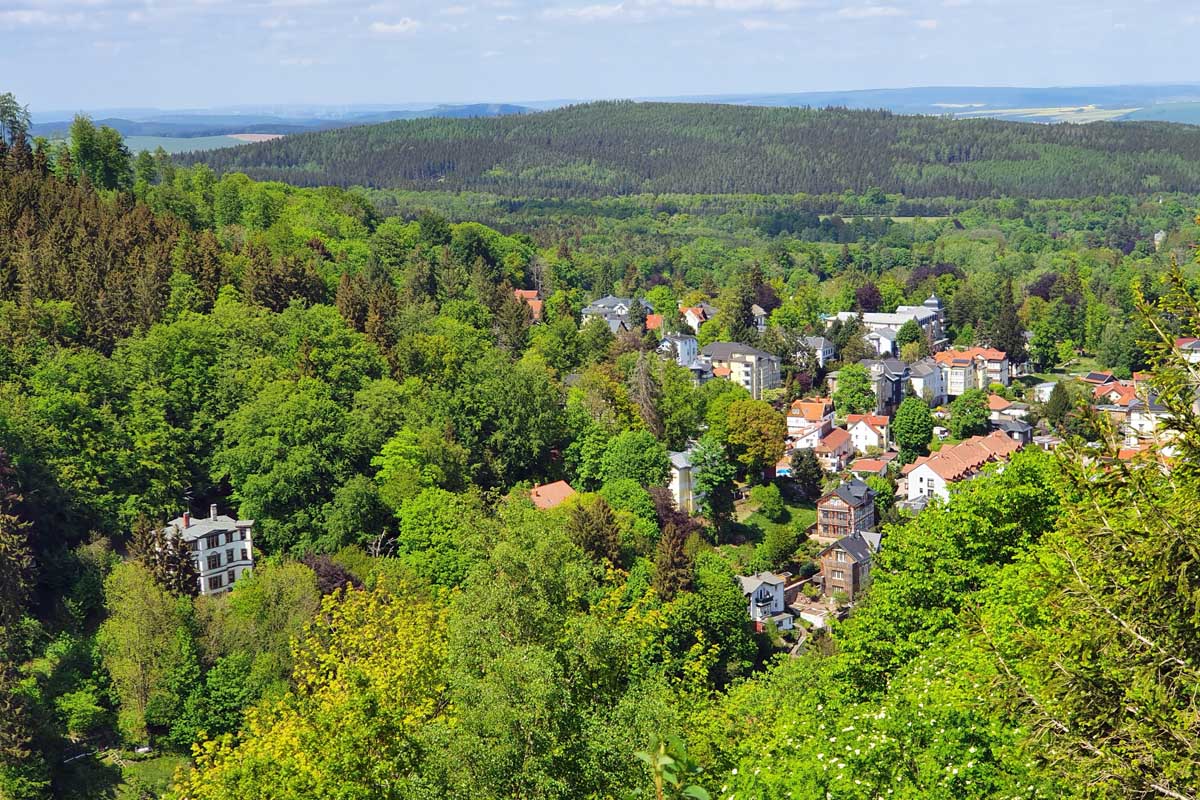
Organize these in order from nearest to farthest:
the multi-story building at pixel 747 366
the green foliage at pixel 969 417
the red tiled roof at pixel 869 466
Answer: the red tiled roof at pixel 869 466 → the green foliage at pixel 969 417 → the multi-story building at pixel 747 366

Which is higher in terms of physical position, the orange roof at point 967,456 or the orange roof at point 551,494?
the orange roof at point 551,494

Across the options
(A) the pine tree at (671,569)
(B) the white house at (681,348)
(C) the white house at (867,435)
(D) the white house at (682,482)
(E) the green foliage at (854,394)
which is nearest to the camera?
(A) the pine tree at (671,569)

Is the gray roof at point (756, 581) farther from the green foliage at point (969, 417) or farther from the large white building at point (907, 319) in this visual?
the large white building at point (907, 319)

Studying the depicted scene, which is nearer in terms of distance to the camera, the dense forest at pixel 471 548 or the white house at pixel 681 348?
the dense forest at pixel 471 548

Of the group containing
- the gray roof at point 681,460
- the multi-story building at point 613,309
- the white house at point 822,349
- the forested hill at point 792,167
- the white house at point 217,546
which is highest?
the forested hill at point 792,167

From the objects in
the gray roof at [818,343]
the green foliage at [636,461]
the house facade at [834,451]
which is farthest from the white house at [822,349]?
the green foliage at [636,461]

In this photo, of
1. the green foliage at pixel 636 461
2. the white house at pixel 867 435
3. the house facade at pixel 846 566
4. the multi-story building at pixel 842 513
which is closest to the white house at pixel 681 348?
the white house at pixel 867 435
